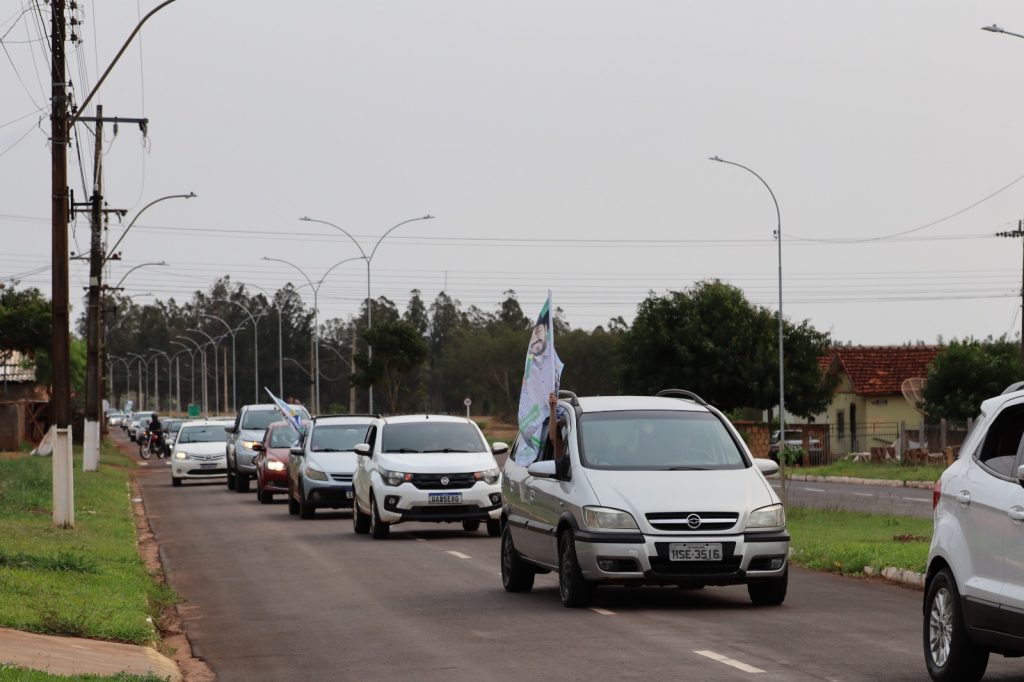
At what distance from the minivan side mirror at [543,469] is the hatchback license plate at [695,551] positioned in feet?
5.02

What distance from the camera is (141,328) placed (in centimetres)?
19200

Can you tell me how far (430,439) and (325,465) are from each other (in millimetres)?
4521

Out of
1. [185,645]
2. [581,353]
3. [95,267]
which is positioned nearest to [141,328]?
[581,353]

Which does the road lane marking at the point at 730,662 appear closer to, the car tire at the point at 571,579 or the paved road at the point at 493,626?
the paved road at the point at 493,626

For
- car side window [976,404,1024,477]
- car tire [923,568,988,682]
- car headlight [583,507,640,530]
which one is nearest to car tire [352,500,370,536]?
car headlight [583,507,640,530]

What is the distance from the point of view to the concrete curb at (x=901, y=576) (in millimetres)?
16672

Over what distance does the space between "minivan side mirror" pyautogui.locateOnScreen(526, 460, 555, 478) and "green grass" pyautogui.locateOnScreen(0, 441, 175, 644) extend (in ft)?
11.7

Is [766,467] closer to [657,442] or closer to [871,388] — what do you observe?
[657,442]

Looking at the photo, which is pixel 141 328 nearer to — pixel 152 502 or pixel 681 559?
pixel 152 502

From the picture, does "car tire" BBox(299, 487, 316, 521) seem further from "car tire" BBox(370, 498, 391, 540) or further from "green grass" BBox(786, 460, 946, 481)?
"green grass" BBox(786, 460, 946, 481)

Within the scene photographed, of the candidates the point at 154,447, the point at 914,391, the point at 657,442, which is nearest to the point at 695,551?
the point at 657,442

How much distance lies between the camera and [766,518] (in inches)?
559

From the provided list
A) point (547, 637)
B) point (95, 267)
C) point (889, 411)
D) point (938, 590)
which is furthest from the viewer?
point (889, 411)

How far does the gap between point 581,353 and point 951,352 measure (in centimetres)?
5506
